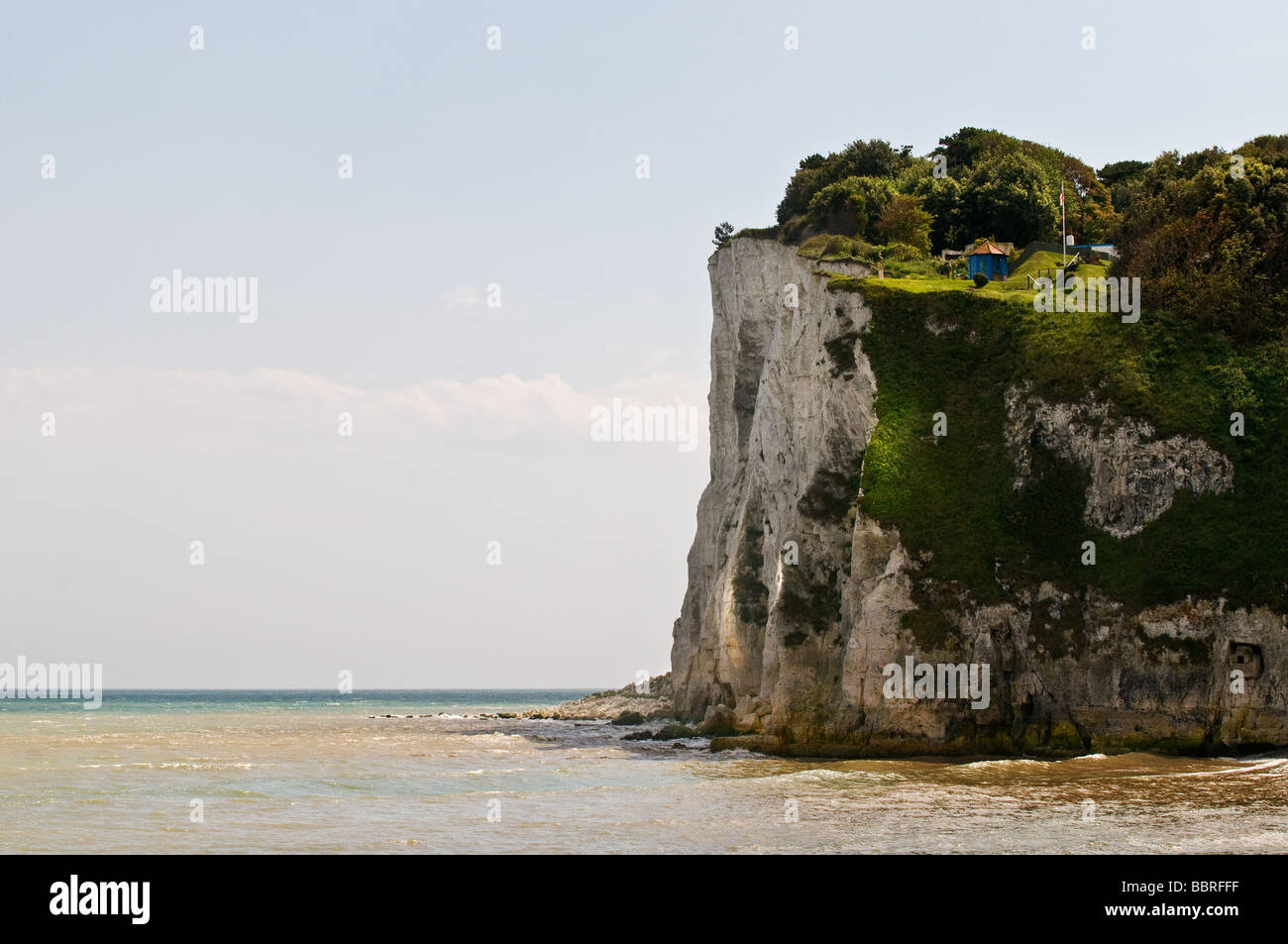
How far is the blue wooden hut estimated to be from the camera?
2149 inches

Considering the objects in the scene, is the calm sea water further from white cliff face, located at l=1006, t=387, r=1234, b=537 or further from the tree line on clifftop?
the tree line on clifftop

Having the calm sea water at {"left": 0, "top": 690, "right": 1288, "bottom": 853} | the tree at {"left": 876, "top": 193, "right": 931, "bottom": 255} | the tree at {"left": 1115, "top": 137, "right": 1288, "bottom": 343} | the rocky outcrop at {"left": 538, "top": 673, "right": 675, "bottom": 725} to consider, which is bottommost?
the rocky outcrop at {"left": 538, "top": 673, "right": 675, "bottom": 725}

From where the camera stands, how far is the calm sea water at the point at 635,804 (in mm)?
23656

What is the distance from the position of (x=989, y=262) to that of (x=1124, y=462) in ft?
52.8

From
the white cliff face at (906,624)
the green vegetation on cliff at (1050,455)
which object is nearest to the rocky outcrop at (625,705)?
the white cliff face at (906,624)

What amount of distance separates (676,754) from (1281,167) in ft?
106

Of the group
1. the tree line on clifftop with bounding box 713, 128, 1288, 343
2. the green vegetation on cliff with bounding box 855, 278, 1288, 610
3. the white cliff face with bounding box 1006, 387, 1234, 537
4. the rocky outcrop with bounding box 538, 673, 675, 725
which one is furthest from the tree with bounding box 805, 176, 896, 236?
the rocky outcrop with bounding box 538, 673, 675, 725

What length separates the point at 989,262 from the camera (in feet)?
180

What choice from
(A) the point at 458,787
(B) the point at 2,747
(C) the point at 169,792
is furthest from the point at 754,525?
(B) the point at 2,747

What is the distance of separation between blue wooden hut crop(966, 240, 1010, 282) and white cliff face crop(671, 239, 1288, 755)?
516 centimetres

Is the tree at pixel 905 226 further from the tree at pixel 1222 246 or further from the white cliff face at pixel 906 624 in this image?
the tree at pixel 1222 246

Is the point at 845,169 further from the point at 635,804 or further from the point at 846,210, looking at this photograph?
the point at 635,804
